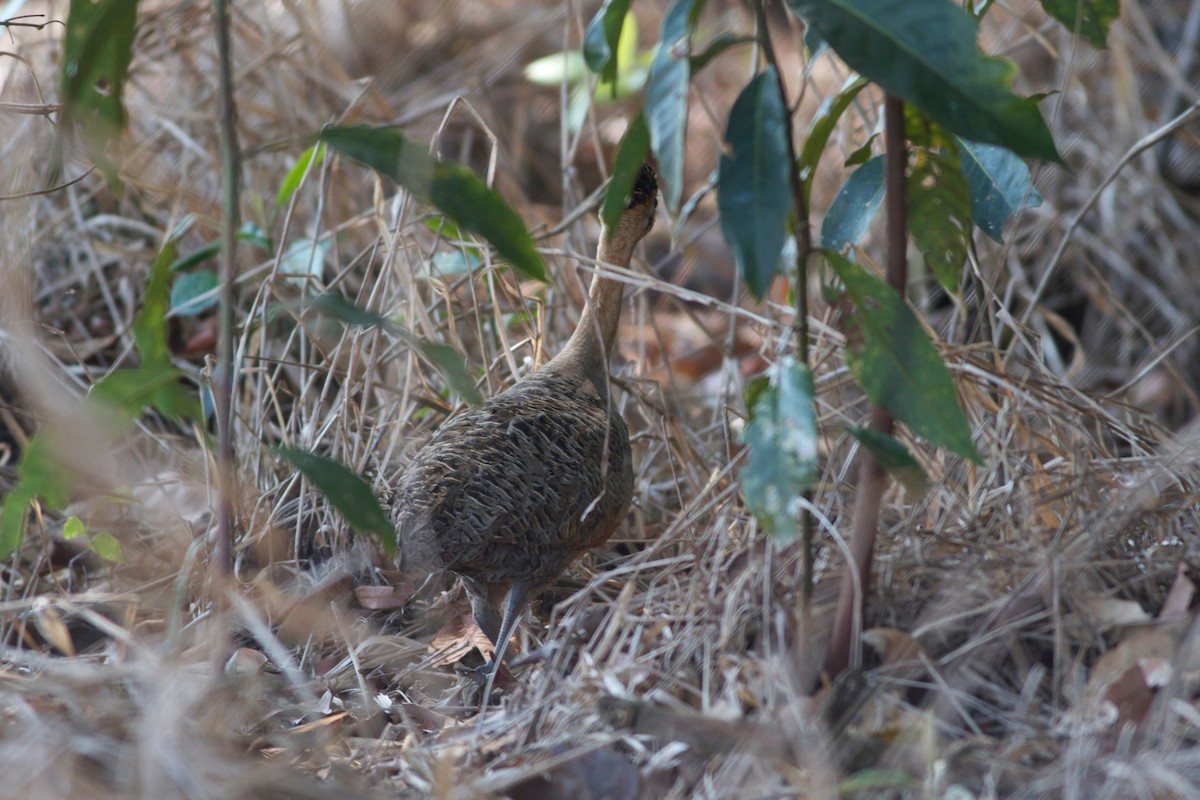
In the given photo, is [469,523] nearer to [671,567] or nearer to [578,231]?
[671,567]

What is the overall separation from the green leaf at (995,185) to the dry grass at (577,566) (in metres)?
0.45

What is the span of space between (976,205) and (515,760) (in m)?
1.27

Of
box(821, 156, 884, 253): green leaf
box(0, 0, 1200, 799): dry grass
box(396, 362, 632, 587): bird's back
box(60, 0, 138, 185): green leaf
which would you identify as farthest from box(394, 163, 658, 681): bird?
box(60, 0, 138, 185): green leaf

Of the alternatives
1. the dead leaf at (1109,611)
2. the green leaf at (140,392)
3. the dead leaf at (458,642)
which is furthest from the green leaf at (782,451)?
the dead leaf at (458,642)

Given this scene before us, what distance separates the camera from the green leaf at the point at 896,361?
1638 mm

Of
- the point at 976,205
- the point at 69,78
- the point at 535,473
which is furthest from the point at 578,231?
the point at 69,78

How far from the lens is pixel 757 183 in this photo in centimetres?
158

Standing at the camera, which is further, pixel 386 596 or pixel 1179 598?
pixel 386 596

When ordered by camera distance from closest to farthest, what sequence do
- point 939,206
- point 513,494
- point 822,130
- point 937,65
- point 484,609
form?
point 937,65 < point 939,206 < point 822,130 < point 513,494 < point 484,609

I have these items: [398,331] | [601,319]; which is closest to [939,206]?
[398,331]

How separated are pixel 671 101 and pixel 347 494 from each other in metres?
0.76

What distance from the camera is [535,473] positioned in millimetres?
2457

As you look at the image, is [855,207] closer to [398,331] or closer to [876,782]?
[398,331]

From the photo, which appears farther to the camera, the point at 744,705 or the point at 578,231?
the point at 578,231
